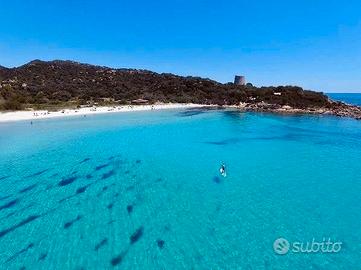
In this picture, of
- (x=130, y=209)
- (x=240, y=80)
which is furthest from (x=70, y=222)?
(x=240, y=80)

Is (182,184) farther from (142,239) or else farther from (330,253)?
(330,253)

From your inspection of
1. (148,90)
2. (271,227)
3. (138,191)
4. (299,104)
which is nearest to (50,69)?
(148,90)

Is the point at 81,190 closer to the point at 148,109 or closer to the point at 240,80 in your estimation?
the point at 148,109

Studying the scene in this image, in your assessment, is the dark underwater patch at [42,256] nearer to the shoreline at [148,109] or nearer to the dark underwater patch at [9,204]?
the dark underwater patch at [9,204]

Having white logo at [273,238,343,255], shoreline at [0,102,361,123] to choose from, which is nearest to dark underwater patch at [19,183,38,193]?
white logo at [273,238,343,255]

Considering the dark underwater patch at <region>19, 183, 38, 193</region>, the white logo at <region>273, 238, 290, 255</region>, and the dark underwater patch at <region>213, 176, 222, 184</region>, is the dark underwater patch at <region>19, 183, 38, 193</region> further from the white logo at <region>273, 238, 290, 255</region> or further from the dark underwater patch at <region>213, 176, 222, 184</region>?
the white logo at <region>273, 238, 290, 255</region>

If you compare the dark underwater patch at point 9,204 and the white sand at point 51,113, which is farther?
the white sand at point 51,113

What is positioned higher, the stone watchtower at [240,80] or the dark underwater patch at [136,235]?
the stone watchtower at [240,80]

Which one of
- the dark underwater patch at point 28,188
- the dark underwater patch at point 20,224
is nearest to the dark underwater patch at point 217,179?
the dark underwater patch at point 20,224
